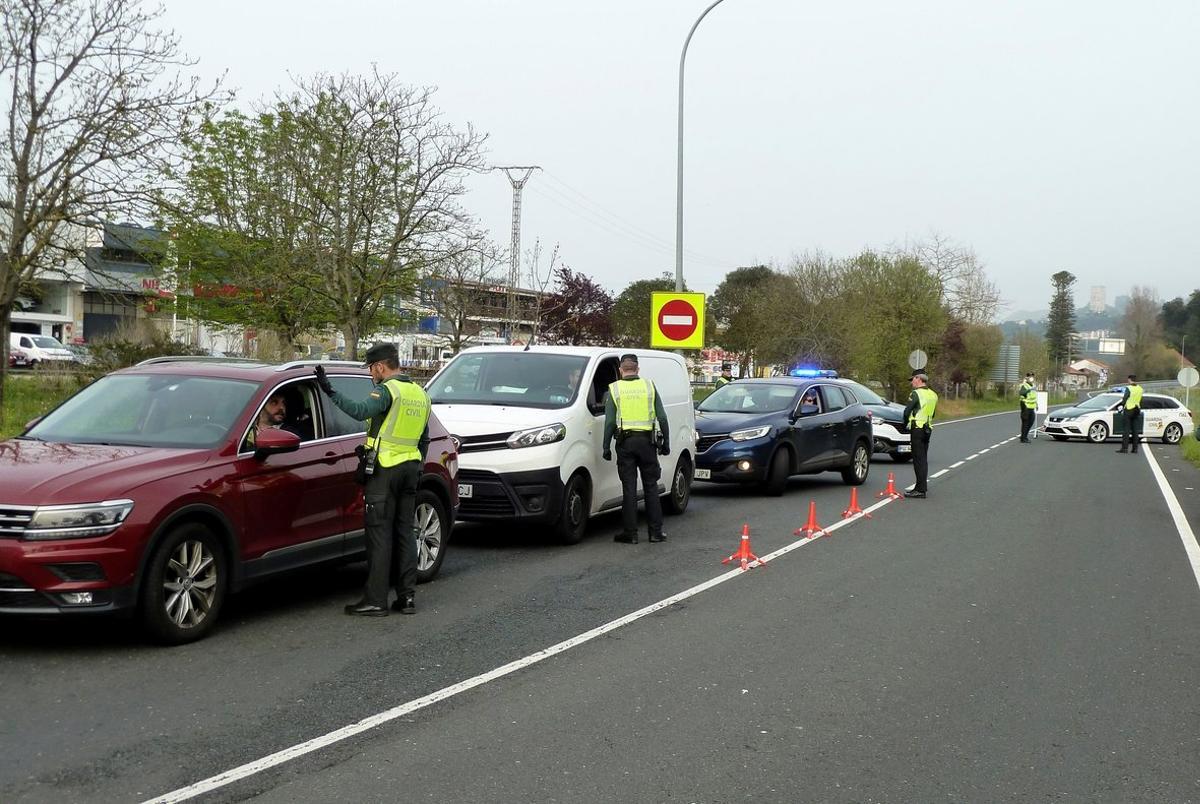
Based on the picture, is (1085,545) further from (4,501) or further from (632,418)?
(4,501)

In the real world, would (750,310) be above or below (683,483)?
above

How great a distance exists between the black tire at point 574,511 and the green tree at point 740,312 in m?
45.9

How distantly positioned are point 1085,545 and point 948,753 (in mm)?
7755

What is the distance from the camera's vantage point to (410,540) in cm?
802

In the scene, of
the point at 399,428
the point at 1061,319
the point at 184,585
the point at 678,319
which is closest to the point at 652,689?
the point at 399,428

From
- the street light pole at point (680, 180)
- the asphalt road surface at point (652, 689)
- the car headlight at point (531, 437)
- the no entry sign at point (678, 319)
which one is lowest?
the asphalt road surface at point (652, 689)

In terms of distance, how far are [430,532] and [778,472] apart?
814cm

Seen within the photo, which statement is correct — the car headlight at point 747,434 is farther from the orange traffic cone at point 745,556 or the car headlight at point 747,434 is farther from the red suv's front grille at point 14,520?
the red suv's front grille at point 14,520

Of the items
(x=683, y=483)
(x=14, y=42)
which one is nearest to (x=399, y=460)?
(x=683, y=483)

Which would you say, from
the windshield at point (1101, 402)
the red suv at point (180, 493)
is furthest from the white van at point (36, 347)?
the red suv at point (180, 493)

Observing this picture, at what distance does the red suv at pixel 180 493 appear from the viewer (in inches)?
246

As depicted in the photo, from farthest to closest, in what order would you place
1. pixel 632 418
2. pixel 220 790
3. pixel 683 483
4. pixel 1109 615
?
1. pixel 683 483
2. pixel 632 418
3. pixel 1109 615
4. pixel 220 790

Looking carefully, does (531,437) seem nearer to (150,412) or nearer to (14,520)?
(150,412)

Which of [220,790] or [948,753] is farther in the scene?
[948,753]
